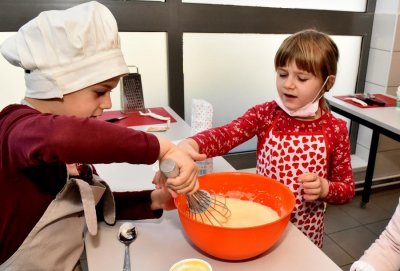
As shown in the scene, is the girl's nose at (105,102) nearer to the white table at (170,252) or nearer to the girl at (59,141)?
the girl at (59,141)

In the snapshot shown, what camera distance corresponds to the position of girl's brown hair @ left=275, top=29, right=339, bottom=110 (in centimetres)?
113

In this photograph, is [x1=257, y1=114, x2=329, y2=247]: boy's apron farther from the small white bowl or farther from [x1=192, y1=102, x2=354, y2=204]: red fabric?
the small white bowl

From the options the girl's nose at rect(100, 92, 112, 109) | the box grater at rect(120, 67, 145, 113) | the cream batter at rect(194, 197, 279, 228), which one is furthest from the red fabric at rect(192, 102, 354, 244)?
the box grater at rect(120, 67, 145, 113)

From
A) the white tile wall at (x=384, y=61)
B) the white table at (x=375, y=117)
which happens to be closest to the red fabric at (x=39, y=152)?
the white table at (x=375, y=117)

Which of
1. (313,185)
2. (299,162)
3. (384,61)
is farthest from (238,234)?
(384,61)

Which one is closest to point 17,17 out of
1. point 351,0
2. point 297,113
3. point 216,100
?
point 216,100

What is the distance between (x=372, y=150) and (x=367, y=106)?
1.40ft

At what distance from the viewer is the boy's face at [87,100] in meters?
0.77

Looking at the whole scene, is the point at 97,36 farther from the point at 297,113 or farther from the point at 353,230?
the point at 353,230

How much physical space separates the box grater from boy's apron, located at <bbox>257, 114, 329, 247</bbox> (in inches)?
31.5

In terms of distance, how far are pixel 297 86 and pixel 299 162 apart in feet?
0.78

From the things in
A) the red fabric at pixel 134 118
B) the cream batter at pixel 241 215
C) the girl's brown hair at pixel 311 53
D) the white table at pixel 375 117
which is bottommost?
the white table at pixel 375 117

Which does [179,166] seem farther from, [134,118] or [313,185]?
[134,118]

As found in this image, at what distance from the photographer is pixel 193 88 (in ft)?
7.34
